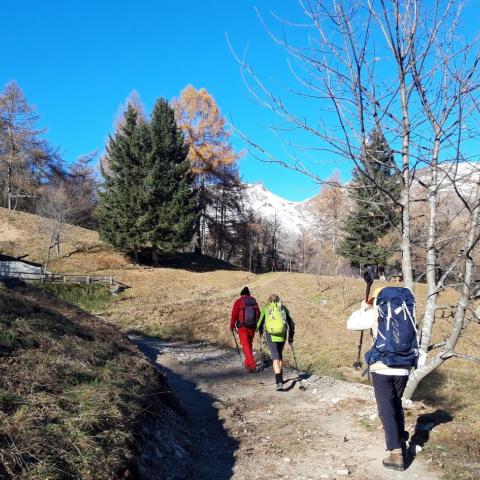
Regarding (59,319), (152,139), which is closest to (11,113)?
(152,139)

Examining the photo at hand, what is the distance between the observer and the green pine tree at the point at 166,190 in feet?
104

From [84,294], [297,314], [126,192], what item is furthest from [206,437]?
[126,192]

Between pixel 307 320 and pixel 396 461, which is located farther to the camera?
pixel 307 320

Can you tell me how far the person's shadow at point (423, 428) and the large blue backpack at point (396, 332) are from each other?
113 cm

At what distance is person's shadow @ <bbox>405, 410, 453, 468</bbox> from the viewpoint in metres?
4.66

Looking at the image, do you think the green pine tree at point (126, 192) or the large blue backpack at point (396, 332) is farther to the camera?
the green pine tree at point (126, 192)

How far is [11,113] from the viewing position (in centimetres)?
3734

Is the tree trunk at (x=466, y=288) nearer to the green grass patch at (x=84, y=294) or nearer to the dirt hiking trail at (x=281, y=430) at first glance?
the dirt hiking trail at (x=281, y=430)

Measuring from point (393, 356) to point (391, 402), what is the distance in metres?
0.48

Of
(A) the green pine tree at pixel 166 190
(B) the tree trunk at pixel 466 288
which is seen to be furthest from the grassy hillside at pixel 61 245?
(B) the tree trunk at pixel 466 288

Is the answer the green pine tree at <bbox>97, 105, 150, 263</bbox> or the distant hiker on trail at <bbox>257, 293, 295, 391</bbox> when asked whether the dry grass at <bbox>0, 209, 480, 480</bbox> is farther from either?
the distant hiker on trail at <bbox>257, 293, 295, 391</bbox>

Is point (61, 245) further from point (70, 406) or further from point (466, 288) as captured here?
point (466, 288)

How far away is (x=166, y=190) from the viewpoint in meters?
32.4

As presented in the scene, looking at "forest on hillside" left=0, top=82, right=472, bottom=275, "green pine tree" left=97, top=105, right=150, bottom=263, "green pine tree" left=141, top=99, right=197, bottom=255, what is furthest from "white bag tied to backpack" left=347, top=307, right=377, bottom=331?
"green pine tree" left=97, top=105, right=150, bottom=263
